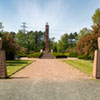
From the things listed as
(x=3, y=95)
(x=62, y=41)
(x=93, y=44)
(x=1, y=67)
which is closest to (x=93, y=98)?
(x=3, y=95)

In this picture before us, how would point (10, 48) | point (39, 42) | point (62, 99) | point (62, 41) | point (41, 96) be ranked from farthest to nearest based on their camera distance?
point (39, 42) → point (62, 41) → point (10, 48) → point (41, 96) → point (62, 99)

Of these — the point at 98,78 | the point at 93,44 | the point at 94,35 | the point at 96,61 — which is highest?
the point at 94,35

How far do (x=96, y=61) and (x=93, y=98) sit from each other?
3.13 meters

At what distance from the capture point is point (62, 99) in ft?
11.2

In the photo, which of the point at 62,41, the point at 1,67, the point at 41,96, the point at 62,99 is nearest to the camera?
the point at 62,99

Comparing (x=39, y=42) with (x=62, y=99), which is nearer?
(x=62, y=99)

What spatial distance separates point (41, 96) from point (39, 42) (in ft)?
257

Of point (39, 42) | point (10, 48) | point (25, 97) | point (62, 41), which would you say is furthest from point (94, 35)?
point (39, 42)

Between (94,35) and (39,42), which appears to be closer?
(94,35)

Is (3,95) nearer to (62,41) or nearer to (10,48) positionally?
(10,48)

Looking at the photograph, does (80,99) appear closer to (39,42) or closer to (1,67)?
(1,67)

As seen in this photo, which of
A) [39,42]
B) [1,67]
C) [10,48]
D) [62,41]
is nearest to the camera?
[1,67]

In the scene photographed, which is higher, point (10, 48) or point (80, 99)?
point (10, 48)

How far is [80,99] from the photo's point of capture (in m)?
3.43
